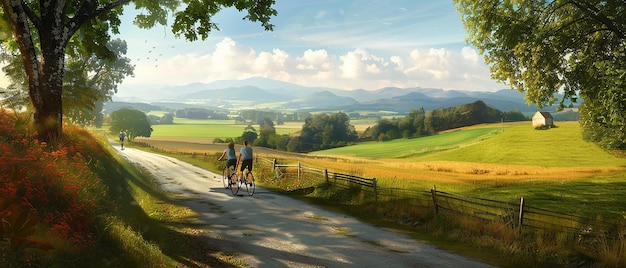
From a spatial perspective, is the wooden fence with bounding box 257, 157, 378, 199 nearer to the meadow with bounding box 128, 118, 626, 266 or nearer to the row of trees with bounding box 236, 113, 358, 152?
the meadow with bounding box 128, 118, 626, 266

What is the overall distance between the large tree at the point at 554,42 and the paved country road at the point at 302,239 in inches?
454

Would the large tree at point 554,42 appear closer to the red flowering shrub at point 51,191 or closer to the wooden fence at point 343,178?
the wooden fence at point 343,178

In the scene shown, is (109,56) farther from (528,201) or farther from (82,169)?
(528,201)

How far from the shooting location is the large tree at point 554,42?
17.8 meters

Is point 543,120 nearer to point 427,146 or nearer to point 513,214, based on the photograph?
point 427,146

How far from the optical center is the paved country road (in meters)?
Answer: 9.80

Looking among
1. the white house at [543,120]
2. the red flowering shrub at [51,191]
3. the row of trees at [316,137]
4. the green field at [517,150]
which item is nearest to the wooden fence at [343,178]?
the red flowering shrub at [51,191]

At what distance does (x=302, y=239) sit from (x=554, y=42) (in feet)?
49.8

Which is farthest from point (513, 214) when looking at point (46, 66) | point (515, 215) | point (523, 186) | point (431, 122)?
point (431, 122)

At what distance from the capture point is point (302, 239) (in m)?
11.6

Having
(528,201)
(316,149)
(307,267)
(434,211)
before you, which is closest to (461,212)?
(434,211)

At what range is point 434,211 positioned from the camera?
15.2 meters

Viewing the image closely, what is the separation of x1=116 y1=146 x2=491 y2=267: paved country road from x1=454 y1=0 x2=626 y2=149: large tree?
1153 cm

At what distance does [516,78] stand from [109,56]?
18.9 metres
